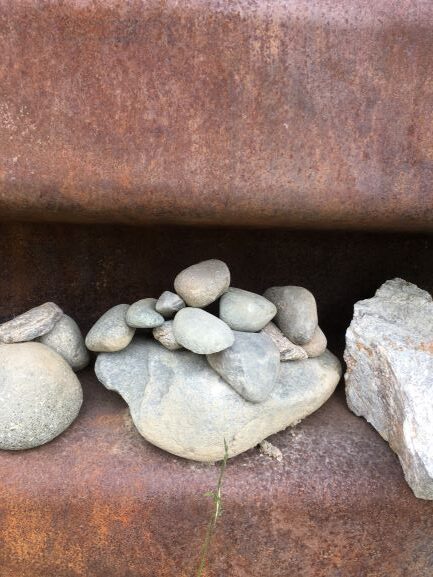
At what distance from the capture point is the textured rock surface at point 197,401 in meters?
1.11

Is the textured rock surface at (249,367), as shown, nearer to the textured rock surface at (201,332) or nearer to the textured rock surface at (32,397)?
the textured rock surface at (201,332)

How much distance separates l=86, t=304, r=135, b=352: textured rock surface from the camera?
1240 millimetres

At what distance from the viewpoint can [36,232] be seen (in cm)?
146

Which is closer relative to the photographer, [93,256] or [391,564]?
[391,564]

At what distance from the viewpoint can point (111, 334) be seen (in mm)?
1237

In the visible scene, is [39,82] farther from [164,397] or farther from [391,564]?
[391,564]

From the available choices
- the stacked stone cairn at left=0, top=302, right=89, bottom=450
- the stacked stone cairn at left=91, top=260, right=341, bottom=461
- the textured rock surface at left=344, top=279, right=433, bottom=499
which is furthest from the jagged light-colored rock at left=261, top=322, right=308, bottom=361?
the stacked stone cairn at left=0, top=302, right=89, bottom=450

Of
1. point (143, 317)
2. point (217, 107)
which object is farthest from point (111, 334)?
point (217, 107)

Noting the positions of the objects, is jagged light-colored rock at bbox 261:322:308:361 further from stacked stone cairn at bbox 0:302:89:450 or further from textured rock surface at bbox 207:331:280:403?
stacked stone cairn at bbox 0:302:89:450

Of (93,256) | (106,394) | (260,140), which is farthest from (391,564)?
(93,256)

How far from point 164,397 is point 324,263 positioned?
67 centimetres

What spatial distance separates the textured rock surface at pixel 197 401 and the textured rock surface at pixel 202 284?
0.13m

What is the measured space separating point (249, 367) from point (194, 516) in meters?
0.33

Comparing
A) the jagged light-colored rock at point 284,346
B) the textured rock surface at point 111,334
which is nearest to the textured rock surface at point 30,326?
the textured rock surface at point 111,334
